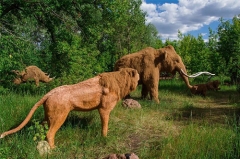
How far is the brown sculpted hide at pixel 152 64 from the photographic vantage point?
25.0 feet

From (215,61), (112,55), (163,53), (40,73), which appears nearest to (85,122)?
(163,53)

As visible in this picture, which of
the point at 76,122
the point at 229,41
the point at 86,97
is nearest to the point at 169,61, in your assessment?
the point at 76,122

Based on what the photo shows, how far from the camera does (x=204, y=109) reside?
281 inches

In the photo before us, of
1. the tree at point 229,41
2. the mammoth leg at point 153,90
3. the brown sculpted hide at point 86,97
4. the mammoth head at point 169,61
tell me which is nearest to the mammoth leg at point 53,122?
the brown sculpted hide at point 86,97

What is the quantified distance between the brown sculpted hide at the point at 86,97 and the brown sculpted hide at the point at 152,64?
128 inches

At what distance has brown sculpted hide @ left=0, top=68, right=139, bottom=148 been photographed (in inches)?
149

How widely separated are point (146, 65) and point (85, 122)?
3.40 metres

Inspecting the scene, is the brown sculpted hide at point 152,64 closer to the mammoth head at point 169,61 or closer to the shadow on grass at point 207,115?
the mammoth head at point 169,61

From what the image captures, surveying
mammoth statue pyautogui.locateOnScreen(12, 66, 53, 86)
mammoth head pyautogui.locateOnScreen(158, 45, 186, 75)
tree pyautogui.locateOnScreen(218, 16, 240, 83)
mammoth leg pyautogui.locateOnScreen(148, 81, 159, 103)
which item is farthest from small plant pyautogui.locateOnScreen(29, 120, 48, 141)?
tree pyautogui.locateOnScreen(218, 16, 240, 83)

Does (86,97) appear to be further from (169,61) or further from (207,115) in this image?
(169,61)

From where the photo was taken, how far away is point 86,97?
4023 mm

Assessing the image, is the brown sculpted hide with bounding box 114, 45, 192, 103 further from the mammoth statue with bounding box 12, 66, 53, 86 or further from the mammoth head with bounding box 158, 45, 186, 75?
the mammoth statue with bounding box 12, 66, 53, 86

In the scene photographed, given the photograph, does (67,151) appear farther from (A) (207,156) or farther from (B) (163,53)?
(B) (163,53)

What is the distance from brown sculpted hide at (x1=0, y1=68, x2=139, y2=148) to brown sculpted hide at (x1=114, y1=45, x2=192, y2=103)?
3264mm
